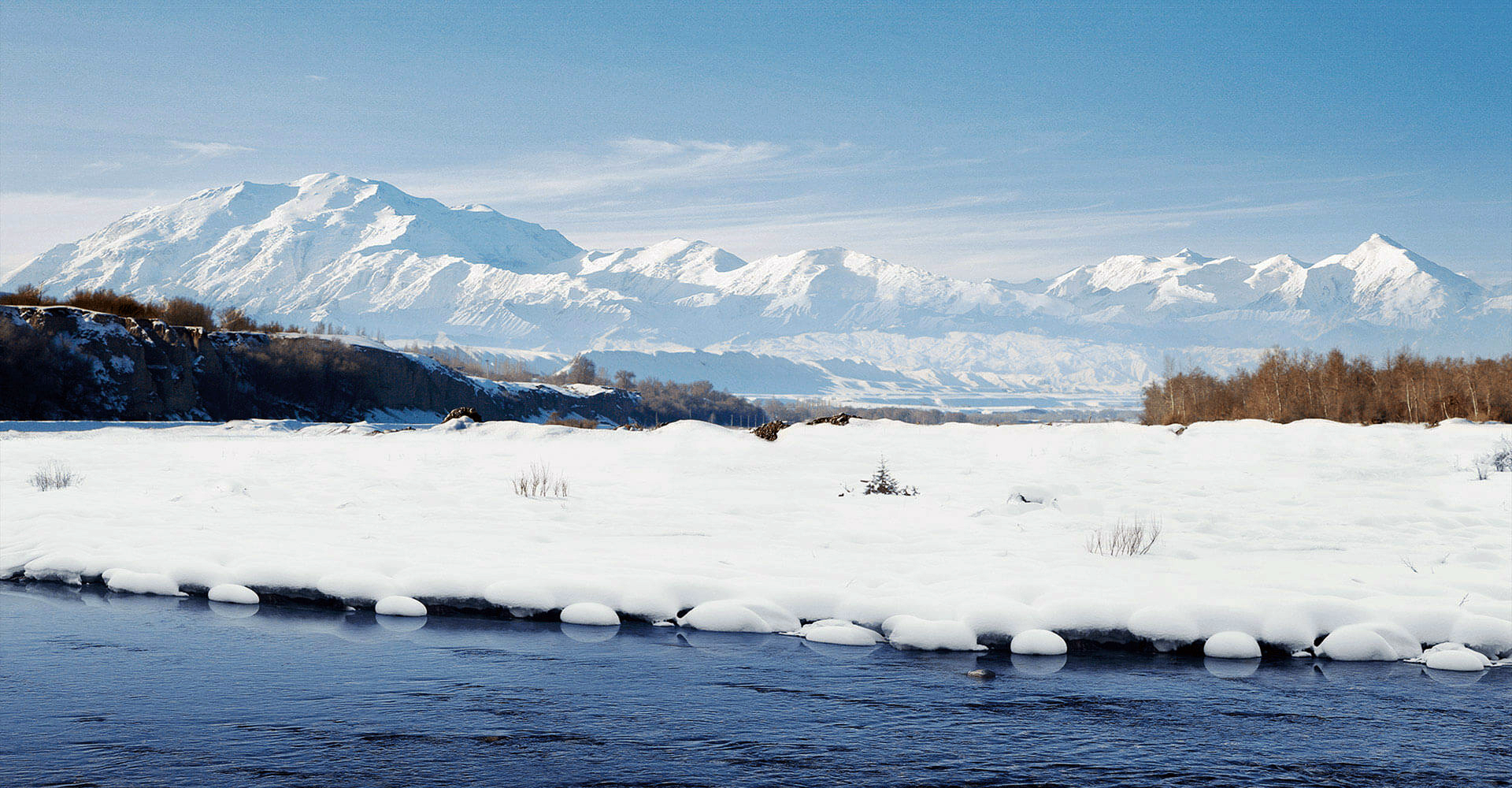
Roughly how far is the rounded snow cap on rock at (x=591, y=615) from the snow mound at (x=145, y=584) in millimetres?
5024

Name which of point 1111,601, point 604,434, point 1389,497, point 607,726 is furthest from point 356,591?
point 1389,497

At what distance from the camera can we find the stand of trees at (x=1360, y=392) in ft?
174

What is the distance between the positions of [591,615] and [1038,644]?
15.2ft

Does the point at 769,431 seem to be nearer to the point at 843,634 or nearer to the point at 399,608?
the point at 399,608

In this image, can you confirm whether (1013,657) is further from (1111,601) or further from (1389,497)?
(1389,497)

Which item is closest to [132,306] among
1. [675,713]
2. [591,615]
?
[591,615]

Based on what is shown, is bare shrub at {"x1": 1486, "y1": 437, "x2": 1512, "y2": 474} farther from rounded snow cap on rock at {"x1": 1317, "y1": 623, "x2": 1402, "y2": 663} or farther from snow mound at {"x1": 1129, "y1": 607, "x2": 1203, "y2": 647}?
snow mound at {"x1": 1129, "y1": 607, "x2": 1203, "y2": 647}

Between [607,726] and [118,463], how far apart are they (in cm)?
2307

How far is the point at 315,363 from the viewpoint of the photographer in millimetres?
95000

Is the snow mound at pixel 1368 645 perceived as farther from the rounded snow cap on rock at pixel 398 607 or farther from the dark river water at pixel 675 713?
the rounded snow cap on rock at pixel 398 607

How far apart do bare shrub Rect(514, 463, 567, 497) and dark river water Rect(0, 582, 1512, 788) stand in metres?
8.65

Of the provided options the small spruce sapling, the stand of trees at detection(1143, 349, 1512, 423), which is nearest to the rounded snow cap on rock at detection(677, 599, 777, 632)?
the small spruce sapling

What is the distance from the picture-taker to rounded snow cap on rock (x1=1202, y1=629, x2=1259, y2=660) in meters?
10.2

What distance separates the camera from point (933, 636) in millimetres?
10391
